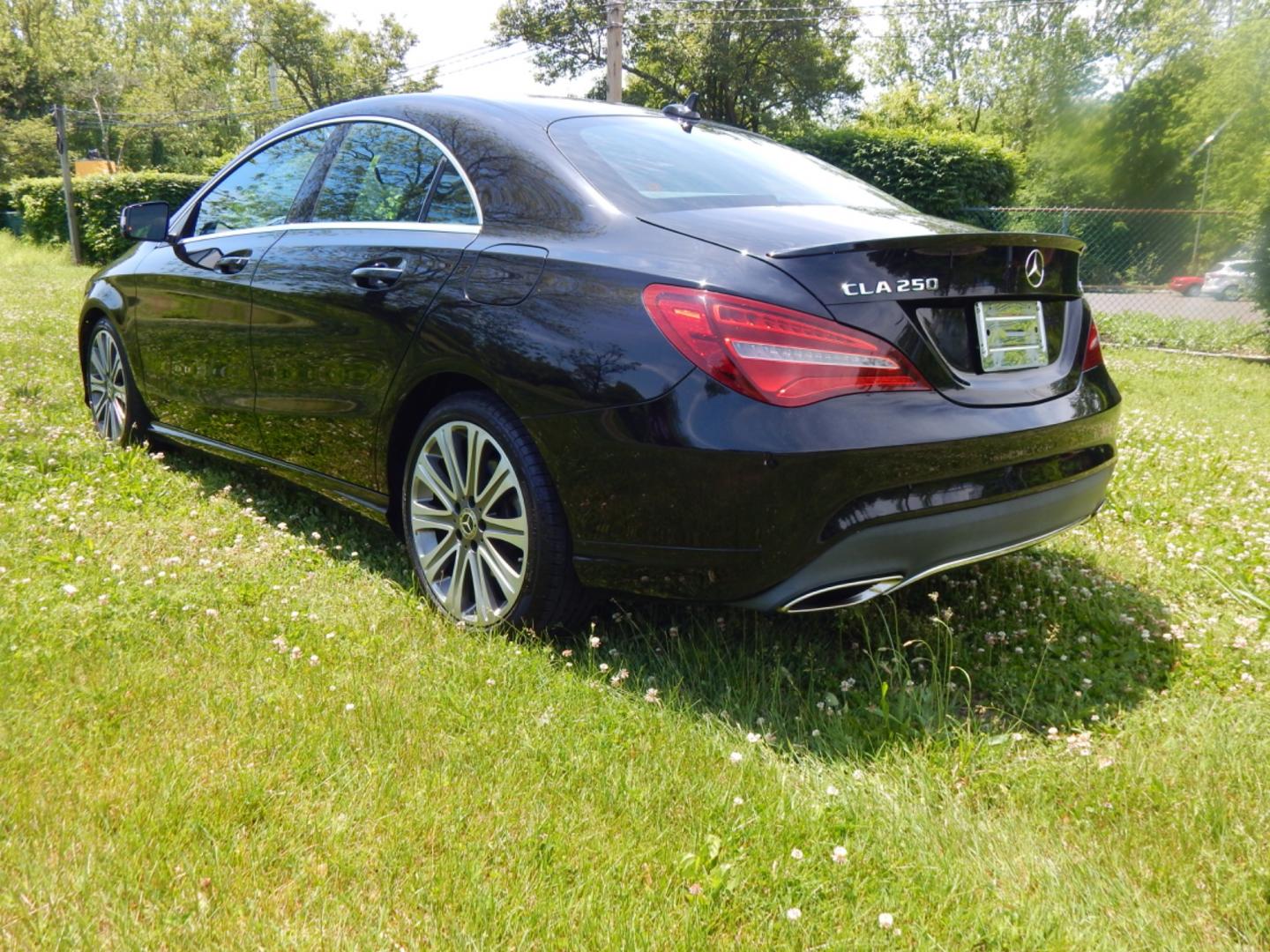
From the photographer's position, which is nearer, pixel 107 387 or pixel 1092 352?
pixel 1092 352

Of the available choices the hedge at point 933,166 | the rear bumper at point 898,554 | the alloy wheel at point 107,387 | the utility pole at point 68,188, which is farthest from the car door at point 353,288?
the utility pole at point 68,188

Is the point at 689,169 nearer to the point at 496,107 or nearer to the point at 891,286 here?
the point at 496,107

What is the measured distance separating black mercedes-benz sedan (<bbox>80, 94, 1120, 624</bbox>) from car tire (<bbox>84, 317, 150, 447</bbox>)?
1390mm

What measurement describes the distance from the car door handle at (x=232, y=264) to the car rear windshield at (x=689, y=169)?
57.7 inches

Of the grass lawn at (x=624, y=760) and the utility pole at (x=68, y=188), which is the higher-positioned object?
the utility pole at (x=68, y=188)

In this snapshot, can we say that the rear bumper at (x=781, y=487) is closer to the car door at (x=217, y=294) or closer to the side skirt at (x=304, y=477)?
the side skirt at (x=304, y=477)

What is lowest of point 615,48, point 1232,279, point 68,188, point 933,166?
point 1232,279

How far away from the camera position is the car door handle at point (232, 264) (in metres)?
3.95

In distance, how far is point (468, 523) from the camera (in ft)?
9.92

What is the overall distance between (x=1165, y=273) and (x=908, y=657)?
577 inches

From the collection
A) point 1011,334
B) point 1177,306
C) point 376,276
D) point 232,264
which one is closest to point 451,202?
point 376,276

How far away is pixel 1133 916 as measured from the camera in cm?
183

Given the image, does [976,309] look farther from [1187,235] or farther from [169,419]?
[1187,235]

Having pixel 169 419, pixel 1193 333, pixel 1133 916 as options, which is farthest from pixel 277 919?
pixel 1193 333
